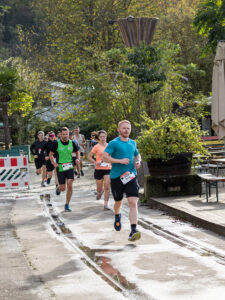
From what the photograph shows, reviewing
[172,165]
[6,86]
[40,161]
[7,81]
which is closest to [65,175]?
[172,165]

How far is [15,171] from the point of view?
57.6 feet

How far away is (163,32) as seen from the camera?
35938 millimetres

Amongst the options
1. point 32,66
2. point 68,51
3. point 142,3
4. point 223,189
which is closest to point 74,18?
point 68,51

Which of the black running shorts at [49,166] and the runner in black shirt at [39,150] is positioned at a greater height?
the runner in black shirt at [39,150]

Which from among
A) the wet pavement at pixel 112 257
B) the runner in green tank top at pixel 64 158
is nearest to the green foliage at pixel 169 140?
the wet pavement at pixel 112 257

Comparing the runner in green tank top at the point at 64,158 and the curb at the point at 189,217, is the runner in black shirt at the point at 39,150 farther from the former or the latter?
the curb at the point at 189,217

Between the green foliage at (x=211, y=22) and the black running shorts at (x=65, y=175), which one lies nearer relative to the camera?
the black running shorts at (x=65, y=175)

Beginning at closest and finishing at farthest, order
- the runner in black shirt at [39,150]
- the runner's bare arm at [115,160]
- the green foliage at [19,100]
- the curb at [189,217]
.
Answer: the runner's bare arm at [115,160], the curb at [189,217], the runner in black shirt at [39,150], the green foliage at [19,100]

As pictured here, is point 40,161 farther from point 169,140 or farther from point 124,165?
point 124,165

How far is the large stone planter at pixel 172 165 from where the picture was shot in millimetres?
12398

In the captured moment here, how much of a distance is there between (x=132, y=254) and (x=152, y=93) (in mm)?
11548

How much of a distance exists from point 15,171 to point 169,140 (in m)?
6.62

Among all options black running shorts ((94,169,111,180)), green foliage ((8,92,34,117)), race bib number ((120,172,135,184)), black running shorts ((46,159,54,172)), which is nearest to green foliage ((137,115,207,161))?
black running shorts ((94,169,111,180))

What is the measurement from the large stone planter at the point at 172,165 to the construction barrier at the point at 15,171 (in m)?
6.16
